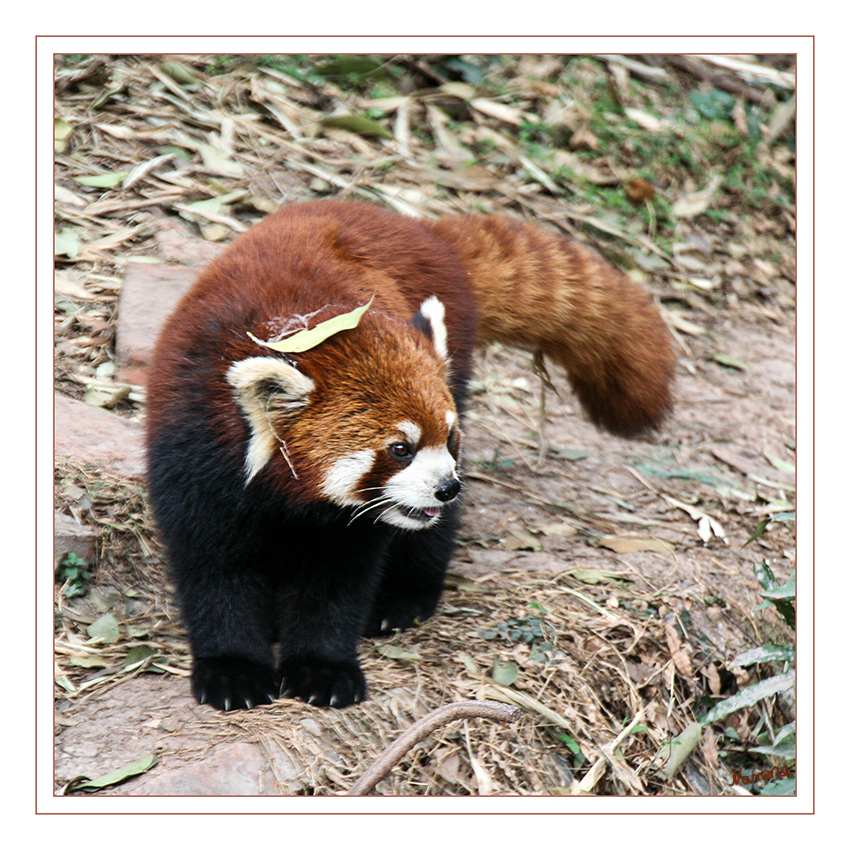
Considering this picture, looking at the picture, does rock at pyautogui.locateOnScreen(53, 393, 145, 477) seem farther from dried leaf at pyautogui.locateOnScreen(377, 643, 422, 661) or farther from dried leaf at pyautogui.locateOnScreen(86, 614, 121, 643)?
dried leaf at pyautogui.locateOnScreen(377, 643, 422, 661)

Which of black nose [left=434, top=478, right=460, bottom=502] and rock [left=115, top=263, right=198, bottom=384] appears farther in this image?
rock [left=115, top=263, right=198, bottom=384]

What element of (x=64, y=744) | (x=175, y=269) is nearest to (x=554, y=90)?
(x=175, y=269)

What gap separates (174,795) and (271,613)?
767 mm

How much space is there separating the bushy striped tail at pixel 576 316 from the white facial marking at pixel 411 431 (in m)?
1.17

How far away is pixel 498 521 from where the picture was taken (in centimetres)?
428

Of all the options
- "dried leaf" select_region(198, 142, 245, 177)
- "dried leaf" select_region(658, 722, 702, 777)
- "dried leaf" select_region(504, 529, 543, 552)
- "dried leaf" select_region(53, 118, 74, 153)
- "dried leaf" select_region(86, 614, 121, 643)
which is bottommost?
"dried leaf" select_region(658, 722, 702, 777)

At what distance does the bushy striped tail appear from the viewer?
3.79 meters

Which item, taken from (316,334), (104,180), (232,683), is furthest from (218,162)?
(232,683)

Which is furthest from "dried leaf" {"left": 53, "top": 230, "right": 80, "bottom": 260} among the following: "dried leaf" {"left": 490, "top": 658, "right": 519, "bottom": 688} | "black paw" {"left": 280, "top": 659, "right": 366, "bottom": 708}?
"dried leaf" {"left": 490, "top": 658, "right": 519, "bottom": 688}

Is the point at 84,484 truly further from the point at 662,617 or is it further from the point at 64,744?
the point at 662,617

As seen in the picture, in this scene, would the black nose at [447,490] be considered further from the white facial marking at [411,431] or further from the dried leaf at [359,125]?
the dried leaf at [359,125]

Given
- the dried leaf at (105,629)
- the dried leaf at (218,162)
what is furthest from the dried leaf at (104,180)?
the dried leaf at (105,629)

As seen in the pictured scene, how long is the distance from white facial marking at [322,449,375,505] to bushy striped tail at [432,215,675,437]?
4.10 feet

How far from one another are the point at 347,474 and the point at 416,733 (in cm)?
76
